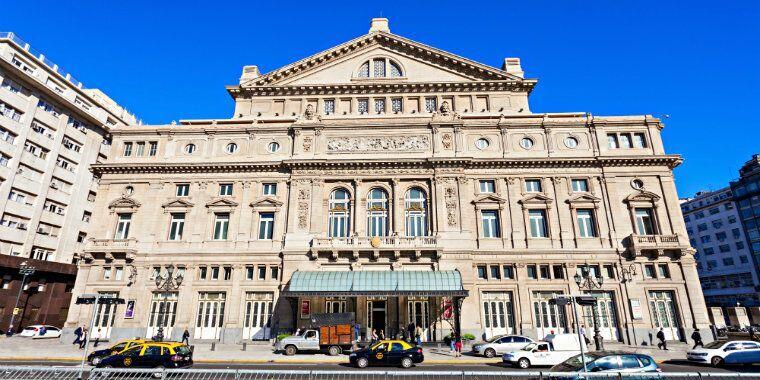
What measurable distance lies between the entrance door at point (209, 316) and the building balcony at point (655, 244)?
3495 cm

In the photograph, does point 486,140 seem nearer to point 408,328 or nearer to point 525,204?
point 525,204

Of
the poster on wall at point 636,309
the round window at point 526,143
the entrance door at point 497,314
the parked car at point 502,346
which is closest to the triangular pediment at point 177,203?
the entrance door at point 497,314

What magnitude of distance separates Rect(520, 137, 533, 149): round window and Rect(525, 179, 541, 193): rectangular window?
11.1 ft

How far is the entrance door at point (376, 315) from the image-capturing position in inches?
1315

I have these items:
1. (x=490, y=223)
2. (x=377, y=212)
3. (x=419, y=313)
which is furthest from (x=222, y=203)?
(x=490, y=223)

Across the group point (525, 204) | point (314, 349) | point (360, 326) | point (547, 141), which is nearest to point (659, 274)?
point (525, 204)

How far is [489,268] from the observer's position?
34.7 m

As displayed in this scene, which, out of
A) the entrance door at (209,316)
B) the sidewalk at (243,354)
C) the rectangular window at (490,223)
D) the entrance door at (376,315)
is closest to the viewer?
the sidewalk at (243,354)

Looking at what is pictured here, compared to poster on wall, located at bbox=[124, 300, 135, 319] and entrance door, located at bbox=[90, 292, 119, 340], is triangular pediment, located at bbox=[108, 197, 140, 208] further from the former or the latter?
poster on wall, located at bbox=[124, 300, 135, 319]

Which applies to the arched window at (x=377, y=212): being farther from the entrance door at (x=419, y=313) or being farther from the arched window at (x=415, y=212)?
the entrance door at (x=419, y=313)

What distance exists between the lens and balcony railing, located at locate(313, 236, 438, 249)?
113 feet

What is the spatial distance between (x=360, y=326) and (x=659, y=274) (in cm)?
2516

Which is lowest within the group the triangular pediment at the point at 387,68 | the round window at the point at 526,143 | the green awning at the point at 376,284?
the green awning at the point at 376,284

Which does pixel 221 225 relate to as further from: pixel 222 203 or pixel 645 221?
pixel 645 221
